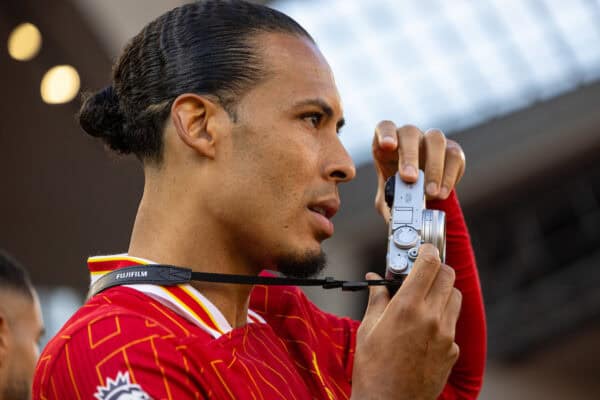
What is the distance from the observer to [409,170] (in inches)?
107

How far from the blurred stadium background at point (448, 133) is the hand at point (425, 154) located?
8.70 meters

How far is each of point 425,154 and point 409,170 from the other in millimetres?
259

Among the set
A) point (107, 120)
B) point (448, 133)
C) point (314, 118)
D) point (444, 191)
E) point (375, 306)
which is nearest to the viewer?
point (375, 306)

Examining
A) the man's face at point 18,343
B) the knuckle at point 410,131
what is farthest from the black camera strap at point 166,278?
the man's face at point 18,343

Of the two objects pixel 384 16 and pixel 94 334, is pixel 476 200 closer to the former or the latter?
pixel 384 16

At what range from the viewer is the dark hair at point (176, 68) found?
276cm

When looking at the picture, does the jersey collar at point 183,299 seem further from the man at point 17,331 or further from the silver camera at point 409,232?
the man at point 17,331

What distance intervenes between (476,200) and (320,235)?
18.9 meters

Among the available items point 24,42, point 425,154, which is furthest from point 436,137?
point 24,42

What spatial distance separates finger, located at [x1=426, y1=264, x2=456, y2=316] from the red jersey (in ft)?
1.40

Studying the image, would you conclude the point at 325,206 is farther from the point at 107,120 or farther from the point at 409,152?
the point at 107,120

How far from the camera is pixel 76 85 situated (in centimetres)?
1164

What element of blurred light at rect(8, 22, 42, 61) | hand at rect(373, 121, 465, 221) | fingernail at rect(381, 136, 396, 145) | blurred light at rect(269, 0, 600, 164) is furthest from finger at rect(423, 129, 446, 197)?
blurred light at rect(269, 0, 600, 164)

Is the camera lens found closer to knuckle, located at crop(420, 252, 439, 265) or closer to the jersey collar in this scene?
knuckle, located at crop(420, 252, 439, 265)
